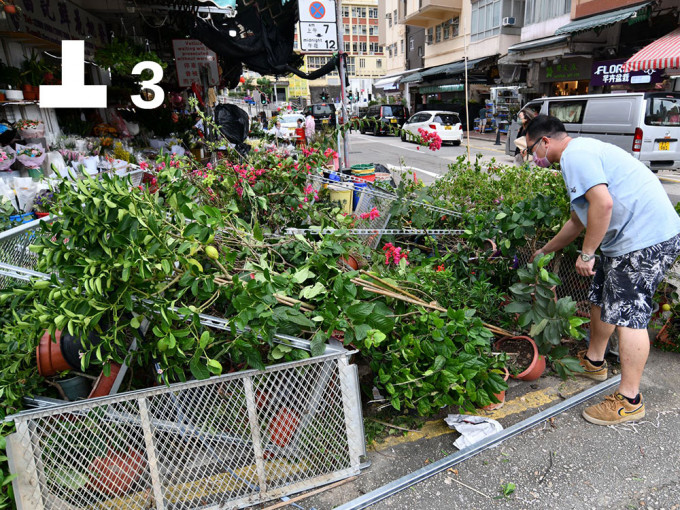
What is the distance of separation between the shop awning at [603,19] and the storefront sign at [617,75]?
5.18 ft

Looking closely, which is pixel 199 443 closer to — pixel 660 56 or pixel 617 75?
pixel 660 56

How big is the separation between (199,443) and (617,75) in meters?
18.7

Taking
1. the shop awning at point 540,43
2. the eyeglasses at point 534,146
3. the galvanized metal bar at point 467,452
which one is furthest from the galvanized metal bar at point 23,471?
the shop awning at point 540,43

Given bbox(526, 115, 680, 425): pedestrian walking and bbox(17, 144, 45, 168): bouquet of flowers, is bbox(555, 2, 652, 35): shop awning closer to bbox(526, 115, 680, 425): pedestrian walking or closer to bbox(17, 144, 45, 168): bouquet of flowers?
bbox(526, 115, 680, 425): pedestrian walking

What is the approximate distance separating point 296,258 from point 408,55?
40.7 meters

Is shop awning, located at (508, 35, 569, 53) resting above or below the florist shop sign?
above

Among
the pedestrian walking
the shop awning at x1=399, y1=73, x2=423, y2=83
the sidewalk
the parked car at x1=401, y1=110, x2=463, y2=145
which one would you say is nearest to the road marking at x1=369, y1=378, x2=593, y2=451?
the sidewalk

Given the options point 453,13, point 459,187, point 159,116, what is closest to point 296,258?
point 459,187

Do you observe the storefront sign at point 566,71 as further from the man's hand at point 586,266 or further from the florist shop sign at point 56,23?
the man's hand at point 586,266

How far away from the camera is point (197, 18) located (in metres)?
8.53

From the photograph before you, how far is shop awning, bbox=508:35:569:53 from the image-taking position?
17886 millimetres

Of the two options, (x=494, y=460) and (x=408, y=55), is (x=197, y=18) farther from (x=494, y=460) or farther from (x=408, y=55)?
(x=408, y=55)

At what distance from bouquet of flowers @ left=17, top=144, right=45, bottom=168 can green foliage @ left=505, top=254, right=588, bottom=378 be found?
18.3 ft

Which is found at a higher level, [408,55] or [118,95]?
[408,55]
